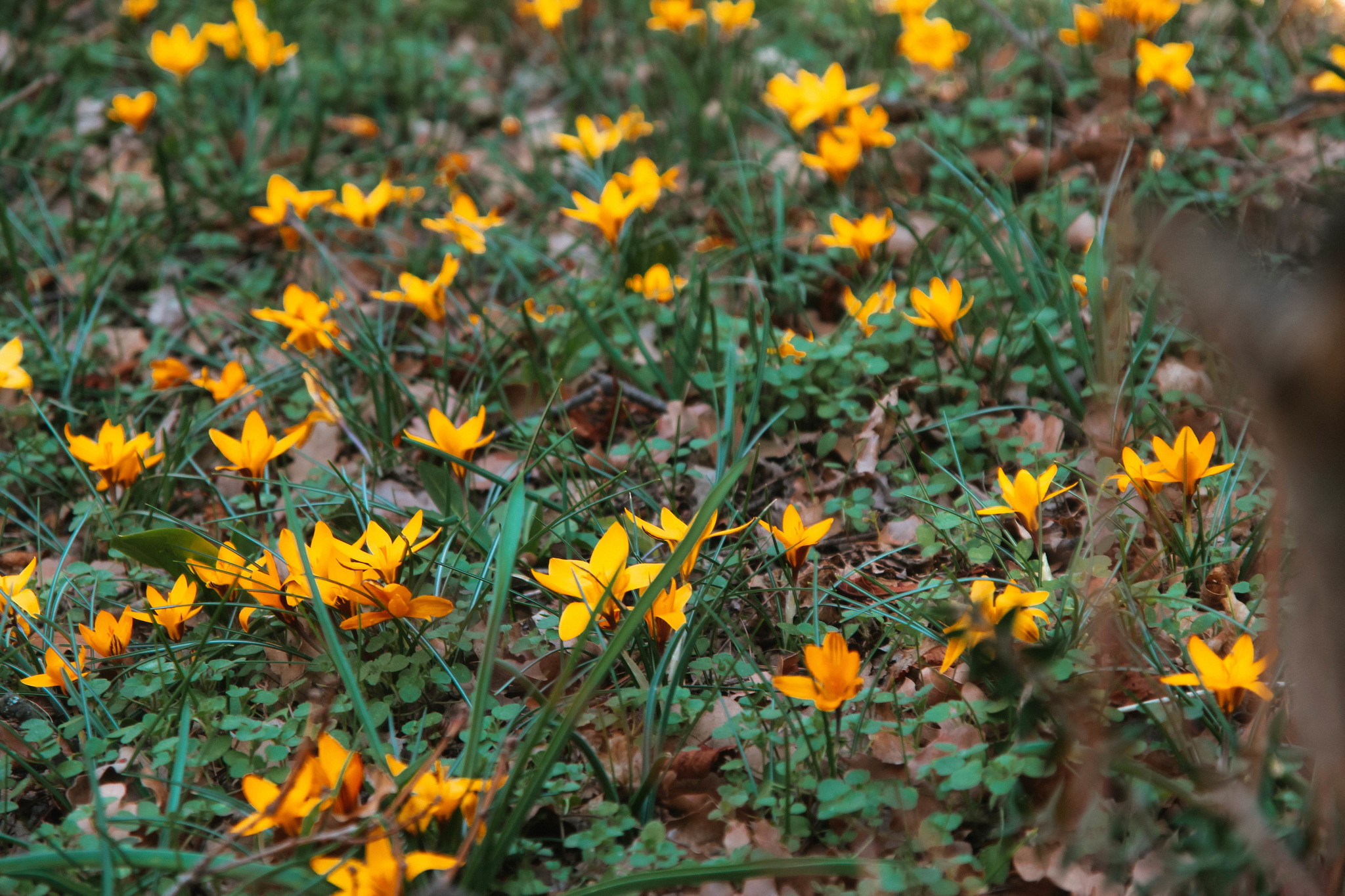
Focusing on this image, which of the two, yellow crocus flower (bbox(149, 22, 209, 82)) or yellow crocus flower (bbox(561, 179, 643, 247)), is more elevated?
yellow crocus flower (bbox(149, 22, 209, 82))

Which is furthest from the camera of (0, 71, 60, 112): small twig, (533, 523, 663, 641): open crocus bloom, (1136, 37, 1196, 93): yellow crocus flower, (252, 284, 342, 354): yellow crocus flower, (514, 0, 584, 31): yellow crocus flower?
(514, 0, 584, 31): yellow crocus flower

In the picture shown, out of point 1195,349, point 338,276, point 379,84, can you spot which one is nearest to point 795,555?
point 1195,349

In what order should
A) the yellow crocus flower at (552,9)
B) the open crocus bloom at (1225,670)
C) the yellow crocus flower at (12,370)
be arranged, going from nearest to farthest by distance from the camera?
1. the open crocus bloom at (1225,670)
2. the yellow crocus flower at (12,370)
3. the yellow crocus flower at (552,9)

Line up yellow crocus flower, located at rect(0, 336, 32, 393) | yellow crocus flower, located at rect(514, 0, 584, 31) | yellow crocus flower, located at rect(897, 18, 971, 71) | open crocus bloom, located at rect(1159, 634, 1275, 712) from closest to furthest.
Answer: open crocus bloom, located at rect(1159, 634, 1275, 712)
yellow crocus flower, located at rect(0, 336, 32, 393)
yellow crocus flower, located at rect(897, 18, 971, 71)
yellow crocus flower, located at rect(514, 0, 584, 31)

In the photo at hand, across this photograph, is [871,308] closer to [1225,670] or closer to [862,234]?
[862,234]

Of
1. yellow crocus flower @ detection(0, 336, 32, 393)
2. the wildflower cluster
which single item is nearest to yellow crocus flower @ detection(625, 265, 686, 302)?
the wildflower cluster

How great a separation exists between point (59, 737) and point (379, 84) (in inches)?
122

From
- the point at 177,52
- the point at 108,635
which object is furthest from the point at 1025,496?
the point at 177,52

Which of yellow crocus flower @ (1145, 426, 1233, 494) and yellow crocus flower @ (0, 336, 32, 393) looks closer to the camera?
yellow crocus flower @ (1145, 426, 1233, 494)

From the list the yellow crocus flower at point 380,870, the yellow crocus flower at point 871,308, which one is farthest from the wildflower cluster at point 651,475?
the yellow crocus flower at point 871,308

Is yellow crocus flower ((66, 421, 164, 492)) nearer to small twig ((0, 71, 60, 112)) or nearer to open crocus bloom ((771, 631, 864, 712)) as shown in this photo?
open crocus bloom ((771, 631, 864, 712))

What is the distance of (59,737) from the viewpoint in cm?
149

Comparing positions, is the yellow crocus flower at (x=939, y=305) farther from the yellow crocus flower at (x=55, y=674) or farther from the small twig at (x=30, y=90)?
the small twig at (x=30, y=90)

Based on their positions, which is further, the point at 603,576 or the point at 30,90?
the point at 30,90
